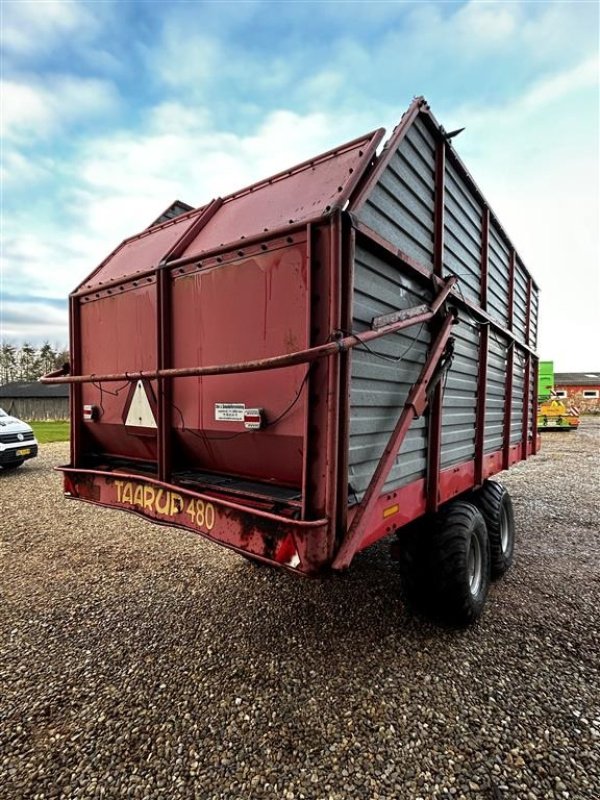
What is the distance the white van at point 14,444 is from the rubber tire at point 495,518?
32.9ft

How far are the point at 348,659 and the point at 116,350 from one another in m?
2.70

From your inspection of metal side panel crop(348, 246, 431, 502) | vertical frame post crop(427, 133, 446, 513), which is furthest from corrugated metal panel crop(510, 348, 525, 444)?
metal side panel crop(348, 246, 431, 502)

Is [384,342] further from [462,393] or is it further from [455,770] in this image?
[455,770]

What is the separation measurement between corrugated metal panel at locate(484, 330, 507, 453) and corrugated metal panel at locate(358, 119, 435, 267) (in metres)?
1.64

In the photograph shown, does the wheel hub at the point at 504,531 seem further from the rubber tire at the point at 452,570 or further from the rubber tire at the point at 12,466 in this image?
the rubber tire at the point at 12,466

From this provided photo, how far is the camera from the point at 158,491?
2676 mm

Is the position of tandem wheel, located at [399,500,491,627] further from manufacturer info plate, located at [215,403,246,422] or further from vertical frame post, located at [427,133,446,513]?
manufacturer info plate, located at [215,403,246,422]

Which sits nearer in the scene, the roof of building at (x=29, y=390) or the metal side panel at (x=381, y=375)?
the metal side panel at (x=381, y=375)

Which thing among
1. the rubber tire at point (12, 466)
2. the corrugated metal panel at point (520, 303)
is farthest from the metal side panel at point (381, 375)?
the rubber tire at point (12, 466)

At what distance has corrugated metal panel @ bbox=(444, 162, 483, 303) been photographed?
10.5 feet

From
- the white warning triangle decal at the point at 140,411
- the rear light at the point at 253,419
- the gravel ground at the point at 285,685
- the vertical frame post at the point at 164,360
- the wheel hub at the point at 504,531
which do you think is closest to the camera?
the gravel ground at the point at 285,685

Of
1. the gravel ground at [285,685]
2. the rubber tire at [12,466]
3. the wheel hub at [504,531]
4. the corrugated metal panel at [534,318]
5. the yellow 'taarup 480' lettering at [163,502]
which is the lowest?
the rubber tire at [12,466]

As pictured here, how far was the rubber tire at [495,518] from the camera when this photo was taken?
4004 millimetres

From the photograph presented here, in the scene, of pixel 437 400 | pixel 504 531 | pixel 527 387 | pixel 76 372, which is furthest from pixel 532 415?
pixel 76 372
